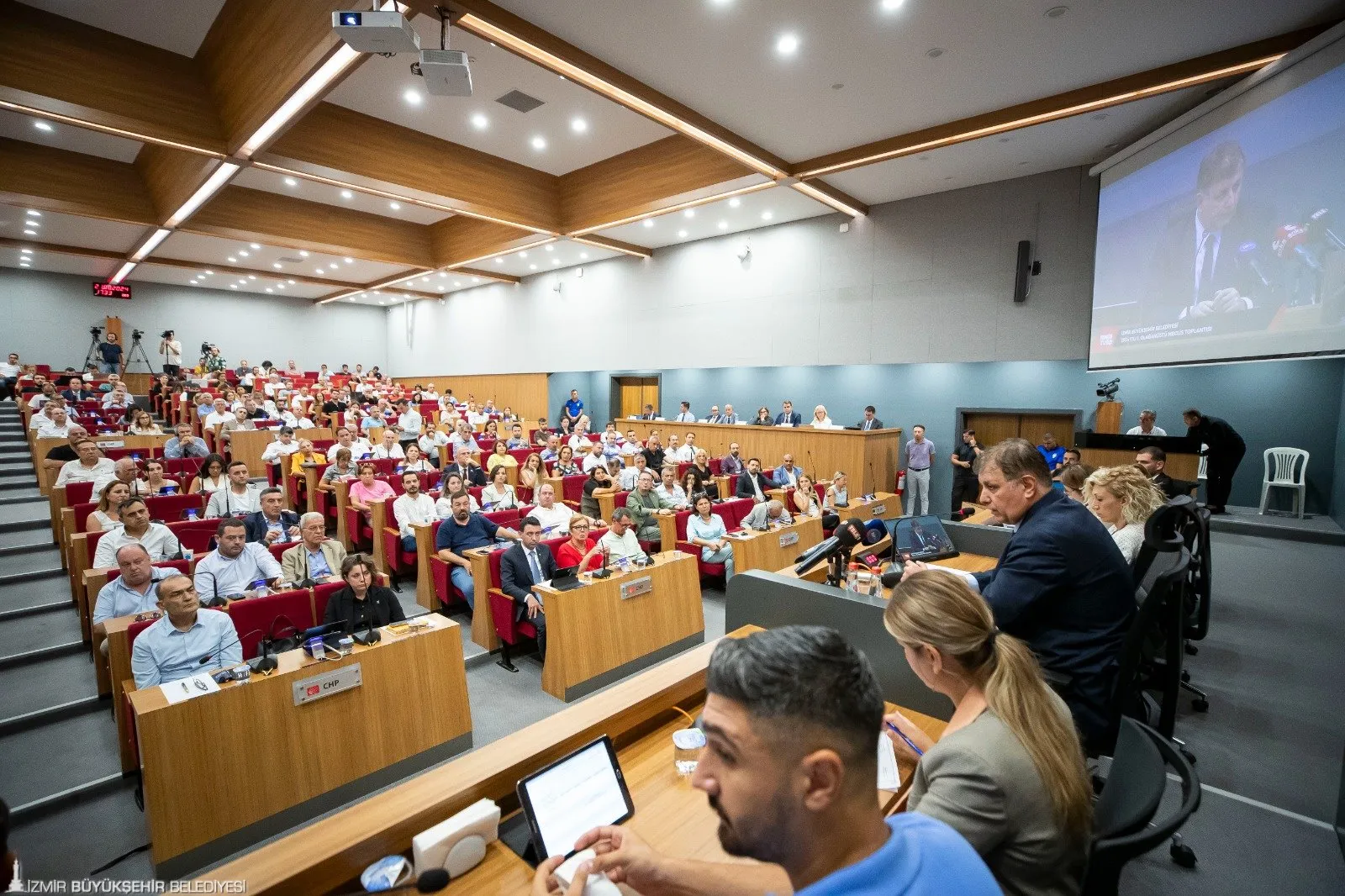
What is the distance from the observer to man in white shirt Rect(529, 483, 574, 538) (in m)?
5.66

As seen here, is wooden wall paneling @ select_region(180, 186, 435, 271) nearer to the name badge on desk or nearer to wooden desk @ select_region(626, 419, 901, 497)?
wooden desk @ select_region(626, 419, 901, 497)

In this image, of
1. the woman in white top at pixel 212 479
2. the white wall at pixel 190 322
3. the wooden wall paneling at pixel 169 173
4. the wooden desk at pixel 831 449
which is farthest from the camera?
the white wall at pixel 190 322

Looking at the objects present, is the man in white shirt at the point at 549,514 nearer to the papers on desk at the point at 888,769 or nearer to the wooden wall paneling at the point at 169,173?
the papers on desk at the point at 888,769

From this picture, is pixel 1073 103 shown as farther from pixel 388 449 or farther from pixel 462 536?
pixel 388 449

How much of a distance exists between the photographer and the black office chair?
70.8 ft

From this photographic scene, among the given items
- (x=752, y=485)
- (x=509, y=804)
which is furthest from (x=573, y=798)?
(x=752, y=485)

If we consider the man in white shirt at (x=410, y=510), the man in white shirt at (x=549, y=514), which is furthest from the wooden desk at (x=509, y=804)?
the man in white shirt at (x=410, y=510)

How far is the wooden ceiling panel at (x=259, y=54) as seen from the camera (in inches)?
193

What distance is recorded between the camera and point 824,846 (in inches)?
28.8

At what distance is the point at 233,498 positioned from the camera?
17.7ft

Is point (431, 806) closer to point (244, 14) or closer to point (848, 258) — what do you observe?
point (244, 14)

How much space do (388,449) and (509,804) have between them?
8.09 m

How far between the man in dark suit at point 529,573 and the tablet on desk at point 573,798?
2417mm

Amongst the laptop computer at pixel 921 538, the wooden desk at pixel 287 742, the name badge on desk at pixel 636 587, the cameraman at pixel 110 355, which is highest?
the cameraman at pixel 110 355
